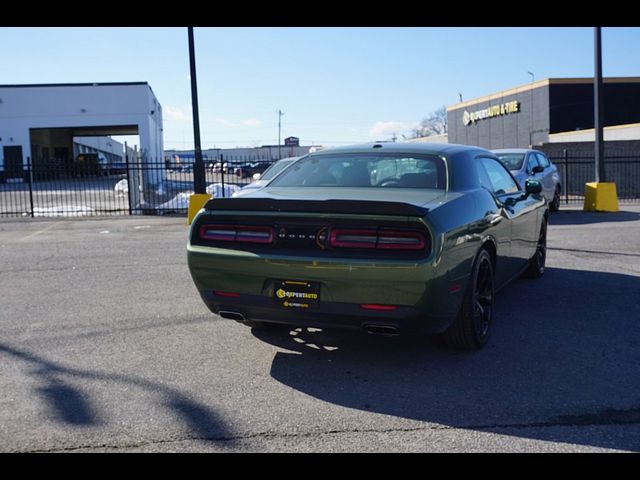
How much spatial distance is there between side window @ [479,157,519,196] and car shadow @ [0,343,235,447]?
305cm

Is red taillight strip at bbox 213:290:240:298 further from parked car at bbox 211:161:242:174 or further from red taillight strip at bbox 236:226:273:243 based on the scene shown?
parked car at bbox 211:161:242:174

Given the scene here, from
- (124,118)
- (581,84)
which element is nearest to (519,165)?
(581,84)

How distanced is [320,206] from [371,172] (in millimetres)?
1193

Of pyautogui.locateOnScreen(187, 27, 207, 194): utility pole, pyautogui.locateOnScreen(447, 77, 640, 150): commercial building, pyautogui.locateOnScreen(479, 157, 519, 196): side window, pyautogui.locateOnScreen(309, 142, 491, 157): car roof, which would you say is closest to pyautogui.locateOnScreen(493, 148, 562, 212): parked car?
pyautogui.locateOnScreen(479, 157, 519, 196): side window

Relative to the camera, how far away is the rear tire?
16.0 feet

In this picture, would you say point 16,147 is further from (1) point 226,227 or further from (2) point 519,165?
(1) point 226,227

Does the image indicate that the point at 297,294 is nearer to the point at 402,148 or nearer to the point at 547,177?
the point at 402,148

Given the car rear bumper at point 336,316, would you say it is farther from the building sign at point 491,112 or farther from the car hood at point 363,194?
the building sign at point 491,112

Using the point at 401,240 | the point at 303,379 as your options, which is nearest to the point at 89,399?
A: the point at 303,379

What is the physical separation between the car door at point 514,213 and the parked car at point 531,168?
542 centimetres

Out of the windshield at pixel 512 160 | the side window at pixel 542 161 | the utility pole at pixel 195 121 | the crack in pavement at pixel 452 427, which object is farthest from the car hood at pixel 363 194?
the utility pole at pixel 195 121

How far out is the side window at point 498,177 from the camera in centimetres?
609

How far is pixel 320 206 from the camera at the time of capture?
14.8ft
